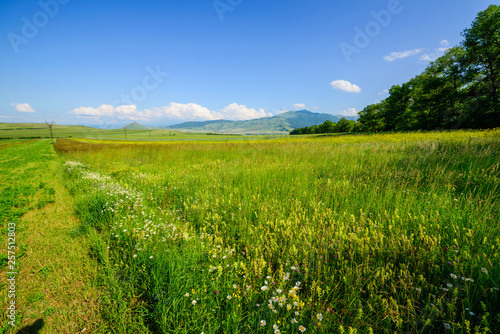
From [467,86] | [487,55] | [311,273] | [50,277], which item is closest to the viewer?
[311,273]

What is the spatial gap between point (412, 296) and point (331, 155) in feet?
21.3

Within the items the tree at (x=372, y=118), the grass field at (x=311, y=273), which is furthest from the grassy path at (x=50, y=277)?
the tree at (x=372, y=118)

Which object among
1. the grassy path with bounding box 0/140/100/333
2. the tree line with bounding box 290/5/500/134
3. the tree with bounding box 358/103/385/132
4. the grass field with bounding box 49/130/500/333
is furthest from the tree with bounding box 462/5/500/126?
the grassy path with bounding box 0/140/100/333

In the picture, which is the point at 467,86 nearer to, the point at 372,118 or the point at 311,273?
the point at 372,118

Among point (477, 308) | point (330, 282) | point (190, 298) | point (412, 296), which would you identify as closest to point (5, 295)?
point (190, 298)

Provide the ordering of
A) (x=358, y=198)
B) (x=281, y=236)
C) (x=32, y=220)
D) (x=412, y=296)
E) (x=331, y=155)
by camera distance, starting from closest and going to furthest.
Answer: (x=412, y=296)
(x=281, y=236)
(x=358, y=198)
(x=32, y=220)
(x=331, y=155)

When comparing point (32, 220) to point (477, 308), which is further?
point (32, 220)

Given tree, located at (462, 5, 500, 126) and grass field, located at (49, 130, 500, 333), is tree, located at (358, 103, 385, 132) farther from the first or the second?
grass field, located at (49, 130, 500, 333)

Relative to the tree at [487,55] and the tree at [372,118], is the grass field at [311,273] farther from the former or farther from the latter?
the tree at [372,118]

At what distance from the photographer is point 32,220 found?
4.54 metres

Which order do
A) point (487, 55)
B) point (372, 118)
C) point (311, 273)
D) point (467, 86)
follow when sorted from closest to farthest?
point (311, 273), point (487, 55), point (467, 86), point (372, 118)

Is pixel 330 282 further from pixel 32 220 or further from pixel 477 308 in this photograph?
pixel 32 220

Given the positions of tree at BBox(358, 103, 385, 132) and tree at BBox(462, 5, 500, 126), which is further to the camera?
tree at BBox(358, 103, 385, 132)

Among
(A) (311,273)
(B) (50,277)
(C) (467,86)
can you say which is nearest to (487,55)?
(C) (467,86)
